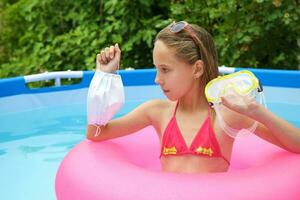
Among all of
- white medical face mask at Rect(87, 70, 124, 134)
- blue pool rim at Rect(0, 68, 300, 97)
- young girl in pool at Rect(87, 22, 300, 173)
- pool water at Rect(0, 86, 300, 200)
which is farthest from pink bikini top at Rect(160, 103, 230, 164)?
blue pool rim at Rect(0, 68, 300, 97)

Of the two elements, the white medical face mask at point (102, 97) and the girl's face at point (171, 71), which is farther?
the white medical face mask at point (102, 97)

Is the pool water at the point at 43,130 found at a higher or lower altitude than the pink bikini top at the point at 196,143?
lower

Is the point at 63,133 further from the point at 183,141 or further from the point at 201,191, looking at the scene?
the point at 201,191

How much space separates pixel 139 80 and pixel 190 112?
106 inches

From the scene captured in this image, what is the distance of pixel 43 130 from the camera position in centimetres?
438

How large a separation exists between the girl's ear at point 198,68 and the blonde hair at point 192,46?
0.01 metres

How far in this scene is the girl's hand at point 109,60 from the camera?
2322mm

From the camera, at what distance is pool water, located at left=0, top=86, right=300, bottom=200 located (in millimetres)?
3441

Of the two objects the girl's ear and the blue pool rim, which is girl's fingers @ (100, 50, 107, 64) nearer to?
the girl's ear

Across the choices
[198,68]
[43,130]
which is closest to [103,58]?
[198,68]

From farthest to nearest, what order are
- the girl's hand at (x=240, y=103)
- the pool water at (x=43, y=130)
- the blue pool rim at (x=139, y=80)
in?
the blue pool rim at (x=139, y=80) < the pool water at (x=43, y=130) < the girl's hand at (x=240, y=103)

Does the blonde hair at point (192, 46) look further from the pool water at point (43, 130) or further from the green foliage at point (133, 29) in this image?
the green foliage at point (133, 29)

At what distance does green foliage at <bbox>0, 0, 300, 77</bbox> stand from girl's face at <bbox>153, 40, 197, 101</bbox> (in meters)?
3.11

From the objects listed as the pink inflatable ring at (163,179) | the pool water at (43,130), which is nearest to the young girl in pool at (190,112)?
the pink inflatable ring at (163,179)
